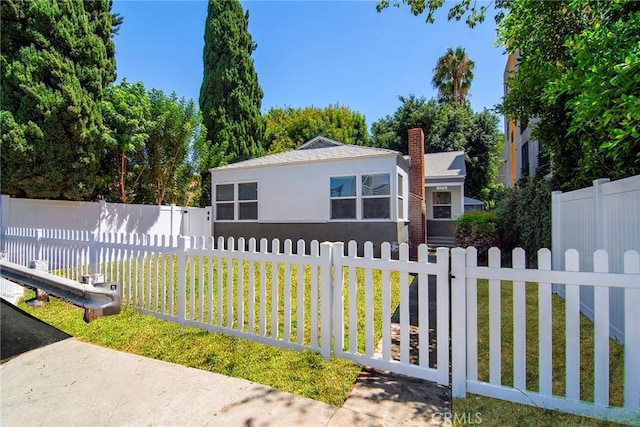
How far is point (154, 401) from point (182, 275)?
1.88 metres

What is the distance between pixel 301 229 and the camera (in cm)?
1202

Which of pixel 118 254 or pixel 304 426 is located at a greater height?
pixel 118 254

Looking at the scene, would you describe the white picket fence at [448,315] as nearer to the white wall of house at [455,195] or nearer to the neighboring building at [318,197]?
the neighboring building at [318,197]

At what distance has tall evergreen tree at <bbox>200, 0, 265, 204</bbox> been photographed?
59.3 ft

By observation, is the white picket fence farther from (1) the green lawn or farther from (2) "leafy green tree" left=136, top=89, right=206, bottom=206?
(2) "leafy green tree" left=136, top=89, right=206, bottom=206

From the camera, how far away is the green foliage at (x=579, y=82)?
3027 millimetres

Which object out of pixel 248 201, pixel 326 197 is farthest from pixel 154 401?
pixel 248 201

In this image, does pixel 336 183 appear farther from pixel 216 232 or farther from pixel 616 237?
pixel 616 237

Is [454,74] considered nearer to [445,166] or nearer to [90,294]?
[445,166]

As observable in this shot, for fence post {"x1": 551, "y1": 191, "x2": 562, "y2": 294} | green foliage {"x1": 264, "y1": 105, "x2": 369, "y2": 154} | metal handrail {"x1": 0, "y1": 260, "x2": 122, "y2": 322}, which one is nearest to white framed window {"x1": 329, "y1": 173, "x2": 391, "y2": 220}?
fence post {"x1": 551, "y1": 191, "x2": 562, "y2": 294}

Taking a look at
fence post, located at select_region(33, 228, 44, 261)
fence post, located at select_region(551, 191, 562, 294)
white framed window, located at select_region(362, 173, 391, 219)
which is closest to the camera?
fence post, located at select_region(551, 191, 562, 294)

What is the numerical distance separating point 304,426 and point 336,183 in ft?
31.5

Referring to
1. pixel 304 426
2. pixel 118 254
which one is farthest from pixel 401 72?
pixel 304 426

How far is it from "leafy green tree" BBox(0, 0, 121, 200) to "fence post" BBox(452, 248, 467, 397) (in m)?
10.6
